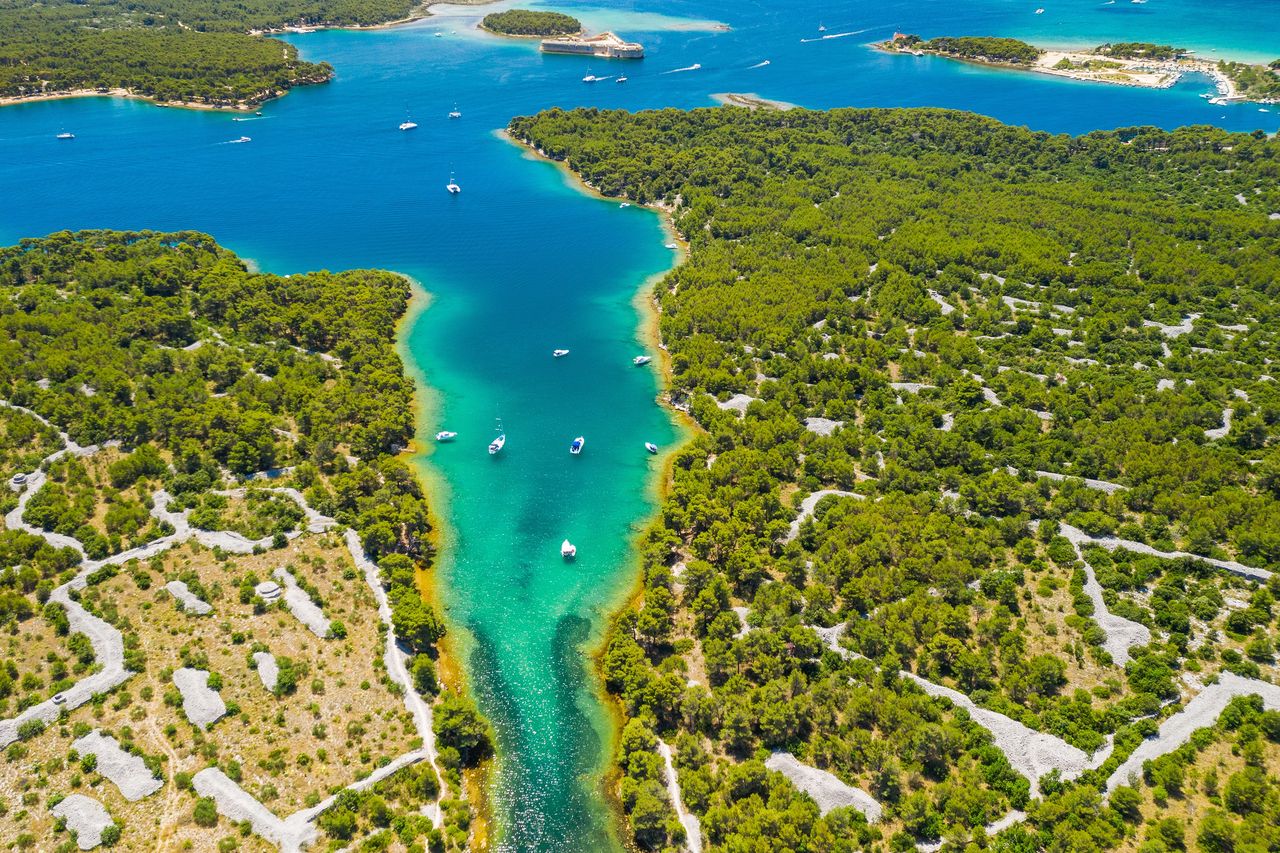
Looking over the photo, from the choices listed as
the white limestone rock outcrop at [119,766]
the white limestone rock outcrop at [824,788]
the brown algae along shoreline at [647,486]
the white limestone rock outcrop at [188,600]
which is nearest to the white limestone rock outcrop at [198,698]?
the white limestone rock outcrop at [119,766]

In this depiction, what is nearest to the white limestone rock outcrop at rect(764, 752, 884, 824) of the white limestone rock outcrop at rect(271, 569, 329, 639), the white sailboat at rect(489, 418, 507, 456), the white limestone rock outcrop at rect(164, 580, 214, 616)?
the white limestone rock outcrop at rect(271, 569, 329, 639)

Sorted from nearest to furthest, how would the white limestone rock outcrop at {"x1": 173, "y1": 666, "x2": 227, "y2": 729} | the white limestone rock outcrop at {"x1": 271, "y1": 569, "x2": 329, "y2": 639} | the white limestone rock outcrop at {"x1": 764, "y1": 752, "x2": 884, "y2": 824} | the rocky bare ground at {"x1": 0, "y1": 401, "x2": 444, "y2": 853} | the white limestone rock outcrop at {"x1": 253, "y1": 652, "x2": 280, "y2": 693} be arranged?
1. the rocky bare ground at {"x1": 0, "y1": 401, "x2": 444, "y2": 853}
2. the white limestone rock outcrop at {"x1": 764, "y1": 752, "x2": 884, "y2": 824}
3. the white limestone rock outcrop at {"x1": 173, "y1": 666, "x2": 227, "y2": 729}
4. the white limestone rock outcrop at {"x1": 253, "y1": 652, "x2": 280, "y2": 693}
5. the white limestone rock outcrop at {"x1": 271, "y1": 569, "x2": 329, "y2": 639}

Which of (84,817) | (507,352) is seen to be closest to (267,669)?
(84,817)

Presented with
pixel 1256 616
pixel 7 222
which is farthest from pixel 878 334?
pixel 7 222

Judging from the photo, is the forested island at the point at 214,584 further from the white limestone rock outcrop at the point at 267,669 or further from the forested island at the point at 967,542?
the forested island at the point at 967,542

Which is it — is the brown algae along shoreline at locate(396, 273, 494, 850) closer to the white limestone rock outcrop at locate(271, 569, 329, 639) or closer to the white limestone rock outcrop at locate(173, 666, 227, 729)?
the white limestone rock outcrop at locate(271, 569, 329, 639)

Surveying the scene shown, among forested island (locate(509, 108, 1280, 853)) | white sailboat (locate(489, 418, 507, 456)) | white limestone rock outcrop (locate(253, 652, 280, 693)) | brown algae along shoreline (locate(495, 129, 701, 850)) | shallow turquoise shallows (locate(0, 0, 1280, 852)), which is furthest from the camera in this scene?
white sailboat (locate(489, 418, 507, 456))

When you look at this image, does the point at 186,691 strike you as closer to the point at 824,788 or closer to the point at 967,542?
the point at 824,788
